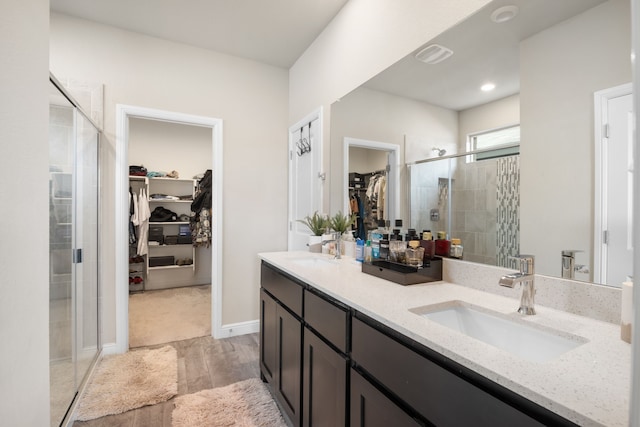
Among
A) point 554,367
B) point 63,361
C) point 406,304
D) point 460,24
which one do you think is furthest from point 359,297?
point 63,361

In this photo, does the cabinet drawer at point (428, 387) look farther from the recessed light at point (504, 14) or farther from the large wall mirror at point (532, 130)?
the recessed light at point (504, 14)

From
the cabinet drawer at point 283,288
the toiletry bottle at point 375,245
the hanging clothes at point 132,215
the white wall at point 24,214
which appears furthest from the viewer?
the hanging clothes at point 132,215

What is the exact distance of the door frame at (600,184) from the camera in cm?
94

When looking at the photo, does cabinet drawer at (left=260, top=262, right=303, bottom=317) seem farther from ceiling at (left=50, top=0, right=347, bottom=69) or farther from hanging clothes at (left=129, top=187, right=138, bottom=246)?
hanging clothes at (left=129, top=187, right=138, bottom=246)

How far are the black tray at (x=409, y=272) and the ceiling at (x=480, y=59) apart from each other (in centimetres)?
77

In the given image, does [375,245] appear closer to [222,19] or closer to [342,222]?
[342,222]

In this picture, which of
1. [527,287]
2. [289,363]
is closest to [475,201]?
[527,287]

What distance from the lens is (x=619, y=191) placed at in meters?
0.91

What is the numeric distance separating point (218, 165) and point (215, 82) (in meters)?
0.84

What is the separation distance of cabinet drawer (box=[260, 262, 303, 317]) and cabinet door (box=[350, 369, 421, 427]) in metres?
0.54

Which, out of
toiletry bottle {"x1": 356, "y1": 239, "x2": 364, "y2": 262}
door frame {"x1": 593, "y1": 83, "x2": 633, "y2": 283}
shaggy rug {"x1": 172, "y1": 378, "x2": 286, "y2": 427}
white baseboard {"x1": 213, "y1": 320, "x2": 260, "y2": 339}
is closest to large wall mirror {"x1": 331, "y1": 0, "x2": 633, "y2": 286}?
door frame {"x1": 593, "y1": 83, "x2": 633, "y2": 283}

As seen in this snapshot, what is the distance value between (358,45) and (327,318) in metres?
1.88

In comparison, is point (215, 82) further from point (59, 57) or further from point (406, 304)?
point (406, 304)

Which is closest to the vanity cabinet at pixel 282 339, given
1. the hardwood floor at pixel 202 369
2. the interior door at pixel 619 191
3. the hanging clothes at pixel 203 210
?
the hardwood floor at pixel 202 369
